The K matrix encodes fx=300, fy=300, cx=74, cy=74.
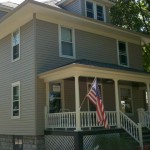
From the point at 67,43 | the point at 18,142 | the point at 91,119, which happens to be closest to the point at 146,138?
the point at 91,119

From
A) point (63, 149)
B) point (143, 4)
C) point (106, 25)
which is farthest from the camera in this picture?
point (143, 4)

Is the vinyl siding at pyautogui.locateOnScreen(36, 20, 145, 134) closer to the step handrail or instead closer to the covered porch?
the covered porch

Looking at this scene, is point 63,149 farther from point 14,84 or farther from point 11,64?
point 11,64

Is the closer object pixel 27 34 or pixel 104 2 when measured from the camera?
pixel 27 34

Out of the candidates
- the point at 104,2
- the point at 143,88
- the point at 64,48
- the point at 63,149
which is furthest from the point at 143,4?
the point at 63,149

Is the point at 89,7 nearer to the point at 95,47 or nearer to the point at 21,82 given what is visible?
the point at 95,47

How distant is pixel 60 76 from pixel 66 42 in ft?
11.6

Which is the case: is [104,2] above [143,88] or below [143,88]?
above

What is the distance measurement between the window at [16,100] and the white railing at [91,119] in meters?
4.39

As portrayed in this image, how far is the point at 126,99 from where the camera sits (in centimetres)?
2077

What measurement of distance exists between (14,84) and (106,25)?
672cm

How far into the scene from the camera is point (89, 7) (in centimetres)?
2023

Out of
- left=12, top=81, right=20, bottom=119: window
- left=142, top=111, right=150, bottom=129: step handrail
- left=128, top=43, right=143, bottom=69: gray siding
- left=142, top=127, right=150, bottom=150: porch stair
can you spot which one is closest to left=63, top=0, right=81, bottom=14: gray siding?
left=128, top=43, right=143, bottom=69: gray siding

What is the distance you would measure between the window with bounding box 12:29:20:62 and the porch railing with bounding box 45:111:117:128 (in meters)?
4.63
